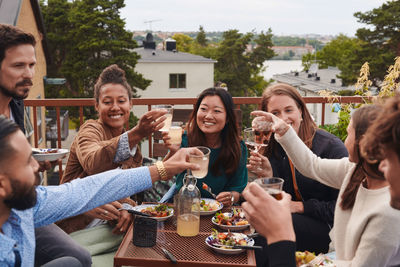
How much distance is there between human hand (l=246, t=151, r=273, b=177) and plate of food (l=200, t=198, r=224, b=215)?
1.26ft

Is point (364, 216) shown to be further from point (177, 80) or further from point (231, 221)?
point (177, 80)

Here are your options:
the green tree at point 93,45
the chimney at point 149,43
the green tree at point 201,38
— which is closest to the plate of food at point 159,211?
the green tree at point 93,45

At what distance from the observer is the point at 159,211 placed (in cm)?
264

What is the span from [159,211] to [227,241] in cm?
60

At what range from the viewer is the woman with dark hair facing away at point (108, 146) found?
287 centimetres

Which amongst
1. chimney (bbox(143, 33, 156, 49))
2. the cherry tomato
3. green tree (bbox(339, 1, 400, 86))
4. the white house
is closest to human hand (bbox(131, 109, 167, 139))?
the cherry tomato

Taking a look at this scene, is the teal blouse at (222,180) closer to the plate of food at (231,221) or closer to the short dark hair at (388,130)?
the plate of food at (231,221)

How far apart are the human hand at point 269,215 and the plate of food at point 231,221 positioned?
89 centimetres

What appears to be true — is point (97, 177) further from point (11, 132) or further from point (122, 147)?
point (122, 147)

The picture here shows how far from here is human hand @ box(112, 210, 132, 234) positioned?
2.81 meters

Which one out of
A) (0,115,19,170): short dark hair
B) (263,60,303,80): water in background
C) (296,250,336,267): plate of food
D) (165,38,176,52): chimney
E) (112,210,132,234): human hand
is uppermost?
(165,38,176,52): chimney

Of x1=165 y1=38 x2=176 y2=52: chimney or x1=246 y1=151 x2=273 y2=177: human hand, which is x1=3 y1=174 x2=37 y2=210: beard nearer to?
x1=246 y1=151 x2=273 y2=177: human hand

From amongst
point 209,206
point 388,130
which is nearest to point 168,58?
point 209,206

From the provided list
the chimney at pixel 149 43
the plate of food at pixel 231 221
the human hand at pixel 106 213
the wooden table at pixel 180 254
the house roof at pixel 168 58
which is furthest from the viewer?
the chimney at pixel 149 43
